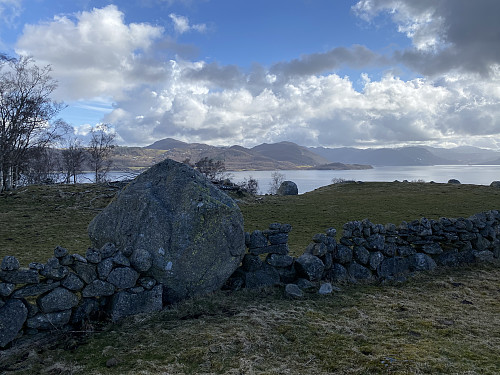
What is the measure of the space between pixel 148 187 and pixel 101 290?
9.94ft

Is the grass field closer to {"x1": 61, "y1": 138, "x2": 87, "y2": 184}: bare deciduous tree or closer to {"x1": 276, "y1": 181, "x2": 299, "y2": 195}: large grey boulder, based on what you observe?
{"x1": 276, "y1": 181, "x2": 299, "y2": 195}: large grey boulder

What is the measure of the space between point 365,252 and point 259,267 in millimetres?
3640

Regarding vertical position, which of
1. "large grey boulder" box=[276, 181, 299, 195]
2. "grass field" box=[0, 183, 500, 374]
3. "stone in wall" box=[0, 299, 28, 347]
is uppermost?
"large grey boulder" box=[276, 181, 299, 195]

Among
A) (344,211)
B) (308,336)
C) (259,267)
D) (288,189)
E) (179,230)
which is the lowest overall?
(308,336)

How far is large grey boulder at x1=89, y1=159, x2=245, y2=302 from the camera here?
8023 mm

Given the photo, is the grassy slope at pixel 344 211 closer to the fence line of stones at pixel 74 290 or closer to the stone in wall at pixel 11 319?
the fence line of stones at pixel 74 290

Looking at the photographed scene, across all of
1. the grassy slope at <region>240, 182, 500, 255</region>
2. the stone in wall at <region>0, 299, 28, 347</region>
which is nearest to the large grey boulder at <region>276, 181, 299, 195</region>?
the grassy slope at <region>240, 182, 500, 255</region>

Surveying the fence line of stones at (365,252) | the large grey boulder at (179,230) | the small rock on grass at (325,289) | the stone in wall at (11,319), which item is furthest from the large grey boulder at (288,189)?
the stone in wall at (11,319)

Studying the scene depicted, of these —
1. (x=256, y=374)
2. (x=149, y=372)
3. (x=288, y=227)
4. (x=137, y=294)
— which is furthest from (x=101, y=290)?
(x=288, y=227)

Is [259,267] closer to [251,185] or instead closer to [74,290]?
[74,290]

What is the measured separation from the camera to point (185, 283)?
26.8ft

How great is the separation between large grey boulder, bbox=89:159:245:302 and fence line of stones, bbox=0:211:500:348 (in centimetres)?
45

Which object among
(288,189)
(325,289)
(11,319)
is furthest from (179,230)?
(288,189)

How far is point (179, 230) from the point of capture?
817 cm
